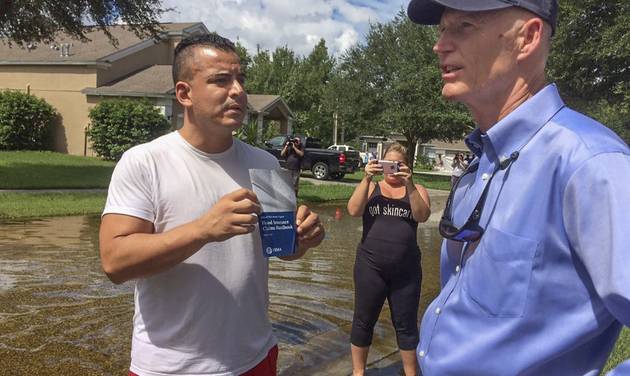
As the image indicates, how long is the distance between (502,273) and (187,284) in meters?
1.40

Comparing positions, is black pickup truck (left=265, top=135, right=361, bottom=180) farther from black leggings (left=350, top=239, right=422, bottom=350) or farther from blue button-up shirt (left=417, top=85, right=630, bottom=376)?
blue button-up shirt (left=417, top=85, right=630, bottom=376)

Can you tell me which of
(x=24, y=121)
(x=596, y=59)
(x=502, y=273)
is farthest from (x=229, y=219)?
(x=24, y=121)

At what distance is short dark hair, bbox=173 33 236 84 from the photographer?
8.35ft

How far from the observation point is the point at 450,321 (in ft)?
Answer: 5.29

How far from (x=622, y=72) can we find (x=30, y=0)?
1742 centimetres

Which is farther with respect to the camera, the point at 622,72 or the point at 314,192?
the point at 314,192

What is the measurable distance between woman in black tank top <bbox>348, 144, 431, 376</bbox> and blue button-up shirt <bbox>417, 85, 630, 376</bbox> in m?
2.97

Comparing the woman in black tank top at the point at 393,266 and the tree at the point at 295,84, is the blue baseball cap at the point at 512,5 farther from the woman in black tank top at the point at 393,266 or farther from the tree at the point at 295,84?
the tree at the point at 295,84

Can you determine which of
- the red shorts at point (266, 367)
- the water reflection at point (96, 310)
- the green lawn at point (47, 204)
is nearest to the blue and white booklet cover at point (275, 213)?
the red shorts at point (266, 367)

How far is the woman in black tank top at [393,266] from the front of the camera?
457 centimetres

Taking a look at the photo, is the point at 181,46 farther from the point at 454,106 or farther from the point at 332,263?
the point at 454,106

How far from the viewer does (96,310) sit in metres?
6.14

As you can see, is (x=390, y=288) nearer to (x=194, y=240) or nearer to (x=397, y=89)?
(x=194, y=240)

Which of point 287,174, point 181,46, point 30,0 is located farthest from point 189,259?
point 30,0
